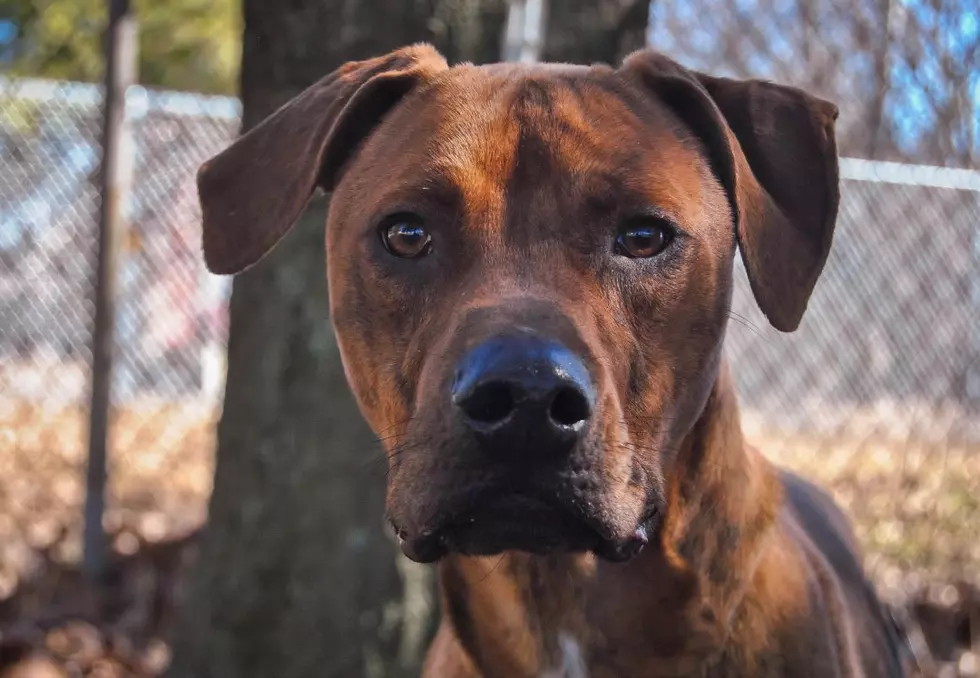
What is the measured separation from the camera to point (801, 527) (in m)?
2.99

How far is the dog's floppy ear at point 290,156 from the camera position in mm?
2625

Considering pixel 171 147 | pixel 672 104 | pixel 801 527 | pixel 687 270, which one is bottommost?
pixel 171 147

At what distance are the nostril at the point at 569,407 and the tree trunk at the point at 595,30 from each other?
2.22 m

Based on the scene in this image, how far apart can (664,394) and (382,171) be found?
0.79m

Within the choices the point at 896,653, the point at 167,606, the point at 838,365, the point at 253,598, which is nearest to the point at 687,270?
A: the point at 896,653

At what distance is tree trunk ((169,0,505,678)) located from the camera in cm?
375

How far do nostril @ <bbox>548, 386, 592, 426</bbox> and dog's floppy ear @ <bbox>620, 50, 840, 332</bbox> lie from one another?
0.69 meters

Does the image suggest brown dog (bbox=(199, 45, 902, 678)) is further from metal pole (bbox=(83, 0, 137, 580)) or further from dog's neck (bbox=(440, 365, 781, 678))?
metal pole (bbox=(83, 0, 137, 580))

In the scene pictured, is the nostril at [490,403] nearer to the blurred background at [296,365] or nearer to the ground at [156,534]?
the blurred background at [296,365]

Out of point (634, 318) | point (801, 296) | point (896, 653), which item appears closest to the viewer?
point (634, 318)

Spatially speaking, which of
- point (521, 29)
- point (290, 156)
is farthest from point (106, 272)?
point (290, 156)

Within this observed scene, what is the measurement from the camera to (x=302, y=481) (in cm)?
Answer: 379

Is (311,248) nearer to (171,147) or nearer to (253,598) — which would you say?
(253,598)

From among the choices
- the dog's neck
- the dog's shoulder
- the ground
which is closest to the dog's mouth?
the dog's neck
